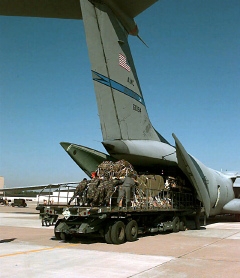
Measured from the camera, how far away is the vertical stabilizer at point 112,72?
11258 millimetres

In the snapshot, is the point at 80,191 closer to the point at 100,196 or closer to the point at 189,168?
the point at 100,196

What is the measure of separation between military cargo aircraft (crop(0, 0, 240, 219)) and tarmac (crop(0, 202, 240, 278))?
116 inches

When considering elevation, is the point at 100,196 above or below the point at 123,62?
below

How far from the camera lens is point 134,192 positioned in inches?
435

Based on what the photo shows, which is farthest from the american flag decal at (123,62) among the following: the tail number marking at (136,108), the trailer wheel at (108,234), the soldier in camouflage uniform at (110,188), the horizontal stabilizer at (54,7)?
the trailer wheel at (108,234)

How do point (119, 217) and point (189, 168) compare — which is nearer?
point (119, 217)

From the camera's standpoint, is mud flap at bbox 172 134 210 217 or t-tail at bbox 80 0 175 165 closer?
t-tail at bbox 80 0 175 165

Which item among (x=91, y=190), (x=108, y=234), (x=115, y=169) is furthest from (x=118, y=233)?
(x=115, y=169)

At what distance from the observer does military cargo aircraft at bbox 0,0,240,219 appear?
1130 cm

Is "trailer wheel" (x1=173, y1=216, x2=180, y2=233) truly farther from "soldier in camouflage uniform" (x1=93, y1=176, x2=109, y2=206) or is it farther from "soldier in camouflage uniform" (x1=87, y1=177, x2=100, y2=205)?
"soldier in camouflage uniform" (x1=87, y1=177, x2=100, y2=205)

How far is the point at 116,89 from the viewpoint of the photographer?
11.7 metres

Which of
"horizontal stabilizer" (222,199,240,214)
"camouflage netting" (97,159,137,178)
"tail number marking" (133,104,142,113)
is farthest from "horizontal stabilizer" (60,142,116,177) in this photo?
"horizontal stabilizer" (222,199,240,214)

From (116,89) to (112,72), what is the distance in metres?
0.59

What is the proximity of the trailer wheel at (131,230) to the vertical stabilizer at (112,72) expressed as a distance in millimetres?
2812
